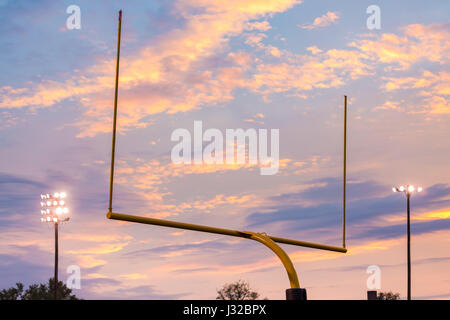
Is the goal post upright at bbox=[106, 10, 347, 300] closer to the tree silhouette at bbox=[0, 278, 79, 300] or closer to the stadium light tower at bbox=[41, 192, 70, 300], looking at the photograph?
the stadium light tower at bbox=[41, 192, 70, 300]

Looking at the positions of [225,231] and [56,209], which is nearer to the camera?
[225,231]

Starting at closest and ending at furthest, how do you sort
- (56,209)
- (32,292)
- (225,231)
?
(225,231) → (56,209) → (32,292)

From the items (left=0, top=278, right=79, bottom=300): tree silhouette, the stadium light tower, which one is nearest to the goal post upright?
the stadium light tower

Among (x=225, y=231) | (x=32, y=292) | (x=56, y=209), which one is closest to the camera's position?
(x=225, y=231)

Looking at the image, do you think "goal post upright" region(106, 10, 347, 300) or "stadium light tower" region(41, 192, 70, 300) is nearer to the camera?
"goal post upright" region(106, 10, 347, 300)

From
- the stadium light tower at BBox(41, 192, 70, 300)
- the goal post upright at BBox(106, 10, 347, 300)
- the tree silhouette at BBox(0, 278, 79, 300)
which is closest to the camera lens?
the goal post upright at BBox(106, 10, 347, 300)

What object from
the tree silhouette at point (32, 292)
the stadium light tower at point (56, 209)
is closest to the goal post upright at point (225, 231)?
the stadium light tower at point (56, 209)

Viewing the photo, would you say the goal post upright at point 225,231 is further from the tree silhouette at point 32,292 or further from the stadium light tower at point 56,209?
the tree silhouette at point 32,292

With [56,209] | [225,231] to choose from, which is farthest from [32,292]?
[225,231]

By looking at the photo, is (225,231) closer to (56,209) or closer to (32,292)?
(56,209)
